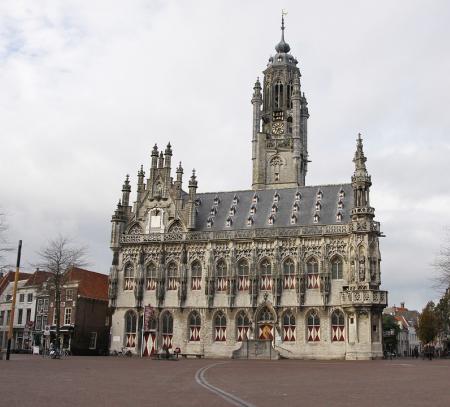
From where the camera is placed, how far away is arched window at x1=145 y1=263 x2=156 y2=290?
59.9m

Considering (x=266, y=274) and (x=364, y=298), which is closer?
(x=364, y=298)

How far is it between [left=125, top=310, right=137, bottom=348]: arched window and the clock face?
3164 centimetres

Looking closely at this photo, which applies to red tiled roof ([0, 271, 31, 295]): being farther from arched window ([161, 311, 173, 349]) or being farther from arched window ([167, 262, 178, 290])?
arched window ([161, 311, 173, 349])

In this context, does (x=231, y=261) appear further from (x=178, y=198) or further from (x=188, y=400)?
(x=188, y=400)

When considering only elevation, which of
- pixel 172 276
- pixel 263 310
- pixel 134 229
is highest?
pixel 134 229

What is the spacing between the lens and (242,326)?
183ft

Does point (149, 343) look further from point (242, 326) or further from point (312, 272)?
point (312, 272)

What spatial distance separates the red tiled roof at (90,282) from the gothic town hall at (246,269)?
1036 centimetres

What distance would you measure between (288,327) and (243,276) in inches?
260

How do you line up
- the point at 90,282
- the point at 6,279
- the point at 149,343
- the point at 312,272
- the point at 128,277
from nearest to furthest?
the point at 312,272 → the point at 149,343 → the point at 128,277 → the point at 90,282 → the point at 6,279

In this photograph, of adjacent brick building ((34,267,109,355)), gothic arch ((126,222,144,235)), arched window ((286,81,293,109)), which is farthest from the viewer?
arched window ((286,81,293,109))

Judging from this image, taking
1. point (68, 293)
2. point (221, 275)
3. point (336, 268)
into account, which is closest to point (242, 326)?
point (221, 275)

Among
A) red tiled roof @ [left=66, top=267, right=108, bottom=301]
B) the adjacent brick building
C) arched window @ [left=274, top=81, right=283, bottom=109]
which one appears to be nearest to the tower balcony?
the adjacent brick building

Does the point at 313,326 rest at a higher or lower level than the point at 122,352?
higher
